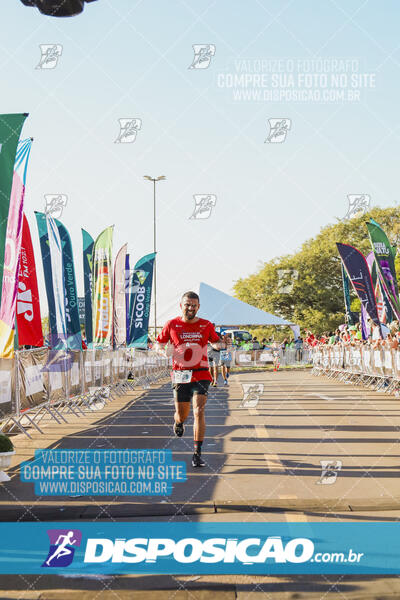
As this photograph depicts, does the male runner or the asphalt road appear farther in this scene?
the male runner

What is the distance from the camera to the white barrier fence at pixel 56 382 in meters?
10.5

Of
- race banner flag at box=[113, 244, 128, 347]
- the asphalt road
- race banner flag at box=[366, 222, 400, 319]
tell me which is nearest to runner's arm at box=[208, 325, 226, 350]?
the asphalt road

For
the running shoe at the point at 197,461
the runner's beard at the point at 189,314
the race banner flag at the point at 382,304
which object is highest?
the race banner flag at the point at 382,304

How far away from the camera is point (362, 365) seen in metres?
23.7

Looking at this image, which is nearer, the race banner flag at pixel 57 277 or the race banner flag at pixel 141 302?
the race banner flag at pixel 57 277

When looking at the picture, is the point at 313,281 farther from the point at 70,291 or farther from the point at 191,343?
the point at 191,343

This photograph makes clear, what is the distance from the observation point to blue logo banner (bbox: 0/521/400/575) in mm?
4371

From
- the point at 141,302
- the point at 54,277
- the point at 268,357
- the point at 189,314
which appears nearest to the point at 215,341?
the point at 189,314

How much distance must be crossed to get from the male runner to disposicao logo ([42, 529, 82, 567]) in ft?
9.89

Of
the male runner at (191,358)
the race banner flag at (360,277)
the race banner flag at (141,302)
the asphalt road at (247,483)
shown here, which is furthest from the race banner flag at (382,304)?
the male runner at (191,358)

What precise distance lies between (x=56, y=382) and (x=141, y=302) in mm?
13229

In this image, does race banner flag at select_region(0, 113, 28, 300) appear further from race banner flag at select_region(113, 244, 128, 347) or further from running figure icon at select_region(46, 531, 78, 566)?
race banner flag at select_region(113, 244, 128, 347)

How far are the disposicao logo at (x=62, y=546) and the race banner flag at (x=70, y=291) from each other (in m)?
12.4

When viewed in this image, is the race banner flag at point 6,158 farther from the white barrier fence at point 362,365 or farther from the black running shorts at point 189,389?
the white barrier fence at point 362,365
